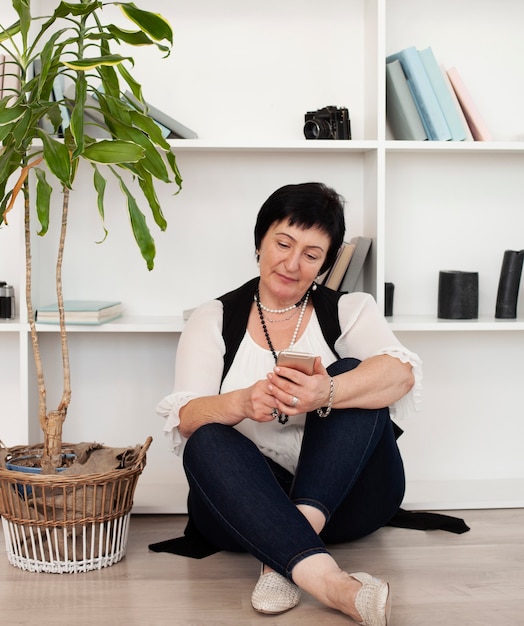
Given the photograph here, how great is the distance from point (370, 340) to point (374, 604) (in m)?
0.69

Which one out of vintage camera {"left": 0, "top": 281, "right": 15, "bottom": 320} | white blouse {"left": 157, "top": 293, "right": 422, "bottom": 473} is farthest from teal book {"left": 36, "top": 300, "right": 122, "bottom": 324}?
white blouse {"left": 157, "top": 293, "right": 422, "bottom": 473}

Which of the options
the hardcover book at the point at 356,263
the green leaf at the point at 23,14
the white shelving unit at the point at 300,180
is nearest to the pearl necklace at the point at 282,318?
the hardcover book at the point at 356,263

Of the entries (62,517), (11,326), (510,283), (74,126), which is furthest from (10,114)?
(510,283)

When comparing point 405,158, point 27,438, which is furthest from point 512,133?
point 27,438

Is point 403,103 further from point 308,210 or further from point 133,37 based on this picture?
point 133,37

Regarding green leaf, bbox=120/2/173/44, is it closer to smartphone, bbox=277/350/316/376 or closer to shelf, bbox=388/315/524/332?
smartphone, bbox=277/350/316/376

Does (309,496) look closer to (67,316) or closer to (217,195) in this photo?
(67,316)

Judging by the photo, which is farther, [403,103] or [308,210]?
[403,103]

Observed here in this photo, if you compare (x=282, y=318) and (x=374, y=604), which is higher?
(x=282, y=318)

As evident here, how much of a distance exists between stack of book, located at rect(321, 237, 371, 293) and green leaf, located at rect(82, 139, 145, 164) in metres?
0.86

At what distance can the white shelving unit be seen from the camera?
2.82m

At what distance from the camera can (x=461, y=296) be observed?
271 cm

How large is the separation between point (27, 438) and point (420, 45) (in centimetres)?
183

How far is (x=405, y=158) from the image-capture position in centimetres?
288
